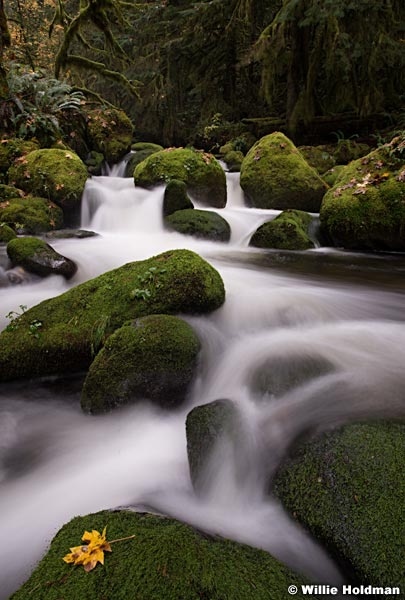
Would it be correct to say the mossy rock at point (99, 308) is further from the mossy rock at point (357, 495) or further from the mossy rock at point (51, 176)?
the mossy rock at point (51, 176)

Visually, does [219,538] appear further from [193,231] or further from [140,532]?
[193,231]

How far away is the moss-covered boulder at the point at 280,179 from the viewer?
29.9 ft

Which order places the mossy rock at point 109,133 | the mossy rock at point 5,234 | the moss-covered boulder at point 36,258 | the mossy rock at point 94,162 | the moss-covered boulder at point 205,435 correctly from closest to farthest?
the moss-covered boulder at point 205,435 < the moss-covered boulder at point 36,258 < the mossy rock at point 5,234 < the mossy rock at point 94,162 < the mossy rock at point 109,133

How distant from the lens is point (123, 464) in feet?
8.83

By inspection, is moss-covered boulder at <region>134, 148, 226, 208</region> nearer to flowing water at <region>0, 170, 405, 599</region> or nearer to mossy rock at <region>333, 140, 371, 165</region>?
mossy rock at <region>333, 140, 371, 165</region>

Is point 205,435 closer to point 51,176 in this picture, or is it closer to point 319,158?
point 51,176

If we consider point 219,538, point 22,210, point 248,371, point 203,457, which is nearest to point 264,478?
point 203,457

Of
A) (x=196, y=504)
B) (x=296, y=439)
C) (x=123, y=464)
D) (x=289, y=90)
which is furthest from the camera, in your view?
(x=289, y=90)

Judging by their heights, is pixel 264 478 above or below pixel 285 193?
below

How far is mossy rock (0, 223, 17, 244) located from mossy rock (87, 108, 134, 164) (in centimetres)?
690

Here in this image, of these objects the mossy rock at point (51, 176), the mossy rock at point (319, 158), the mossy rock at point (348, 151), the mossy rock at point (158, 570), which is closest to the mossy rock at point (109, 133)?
the mossy rock at point (51, 176)

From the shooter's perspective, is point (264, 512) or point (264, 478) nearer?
point (264, 512)

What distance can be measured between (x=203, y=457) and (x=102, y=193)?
27.6ft

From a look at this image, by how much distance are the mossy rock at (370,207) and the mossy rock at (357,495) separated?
17.4 feet
